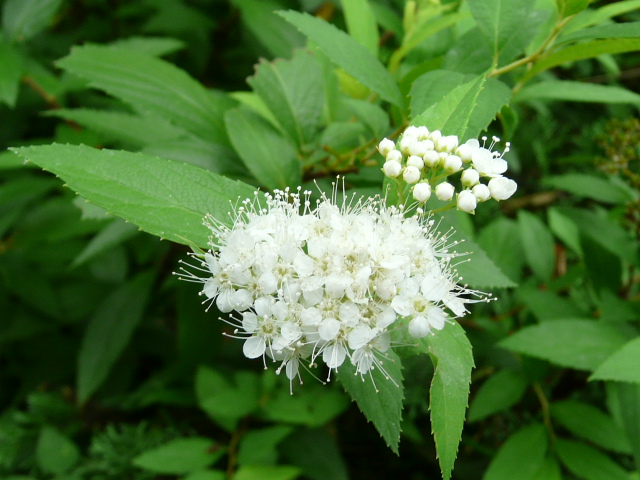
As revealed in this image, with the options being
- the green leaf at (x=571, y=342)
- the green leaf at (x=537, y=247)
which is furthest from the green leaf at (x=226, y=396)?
the green leaf at (x=537, y=247)

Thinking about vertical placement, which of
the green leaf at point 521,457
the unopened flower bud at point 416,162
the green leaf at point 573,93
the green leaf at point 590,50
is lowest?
the green leaf at point 521,457

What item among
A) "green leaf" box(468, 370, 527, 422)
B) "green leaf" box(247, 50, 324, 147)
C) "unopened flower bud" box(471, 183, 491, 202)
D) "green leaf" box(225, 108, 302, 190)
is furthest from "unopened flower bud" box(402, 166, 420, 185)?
"green leaf" box(468, 370, 527, 422)

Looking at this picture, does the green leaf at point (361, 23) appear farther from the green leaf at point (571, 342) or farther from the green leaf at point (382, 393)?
the green leaf at point (382, 393)

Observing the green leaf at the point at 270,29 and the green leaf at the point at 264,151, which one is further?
the green leaf at the point at 270,29

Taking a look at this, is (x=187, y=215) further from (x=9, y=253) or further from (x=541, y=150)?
(x=541, y=150)

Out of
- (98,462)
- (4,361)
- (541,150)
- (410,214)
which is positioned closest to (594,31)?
(410,214)

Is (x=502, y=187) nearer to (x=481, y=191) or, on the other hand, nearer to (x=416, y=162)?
(x=481, y=191)

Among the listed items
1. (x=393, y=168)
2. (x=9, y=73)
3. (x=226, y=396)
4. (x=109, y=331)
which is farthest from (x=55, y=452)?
(x=393, y=168)
